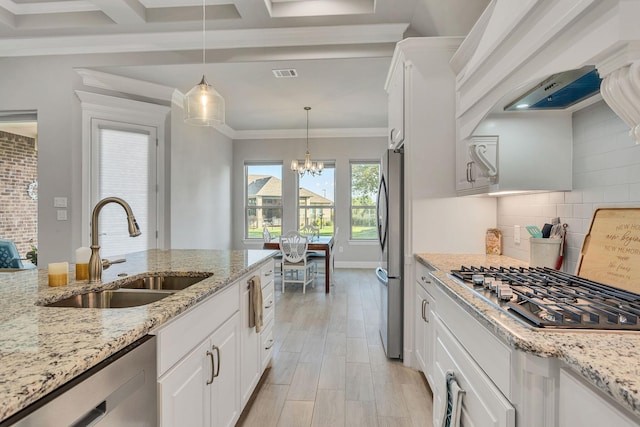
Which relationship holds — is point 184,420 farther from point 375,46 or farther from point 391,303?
point 375,46

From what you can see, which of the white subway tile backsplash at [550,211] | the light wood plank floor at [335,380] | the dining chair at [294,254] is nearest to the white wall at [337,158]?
the dining chair at [294,254]

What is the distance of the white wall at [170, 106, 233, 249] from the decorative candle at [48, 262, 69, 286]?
3.30 metres

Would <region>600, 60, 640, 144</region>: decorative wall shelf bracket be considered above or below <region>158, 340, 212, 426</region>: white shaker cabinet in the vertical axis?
above

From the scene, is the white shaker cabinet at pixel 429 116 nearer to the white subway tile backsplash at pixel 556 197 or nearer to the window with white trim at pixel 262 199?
the white subway tile backsplash at pixel 556 197

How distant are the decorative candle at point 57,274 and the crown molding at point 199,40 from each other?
2574mm

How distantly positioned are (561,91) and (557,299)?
86 centimetres

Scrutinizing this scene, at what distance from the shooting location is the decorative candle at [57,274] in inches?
53.6

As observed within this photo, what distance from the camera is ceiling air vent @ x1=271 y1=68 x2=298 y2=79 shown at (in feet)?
12.4

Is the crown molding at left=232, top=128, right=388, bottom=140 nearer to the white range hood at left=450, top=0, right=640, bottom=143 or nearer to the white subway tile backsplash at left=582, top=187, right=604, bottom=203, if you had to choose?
the white range hood at left=450, top=0, right=640, bottom=143

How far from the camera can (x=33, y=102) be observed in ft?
12.1

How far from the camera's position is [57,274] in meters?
1.37

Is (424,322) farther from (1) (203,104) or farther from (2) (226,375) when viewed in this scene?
(1) (203,104)

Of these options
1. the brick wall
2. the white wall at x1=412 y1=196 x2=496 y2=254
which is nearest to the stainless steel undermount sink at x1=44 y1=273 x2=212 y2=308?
the white wall at x1=412 y1=196 x2=496 y2=254

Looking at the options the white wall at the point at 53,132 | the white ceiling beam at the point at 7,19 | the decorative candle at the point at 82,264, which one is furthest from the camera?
the white wall at the point at 53,132
